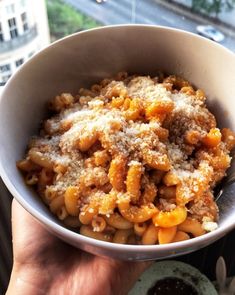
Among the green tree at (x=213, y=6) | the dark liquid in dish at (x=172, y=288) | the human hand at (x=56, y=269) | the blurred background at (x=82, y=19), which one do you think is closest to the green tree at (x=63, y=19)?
the blurred background at (x=82, y=19)

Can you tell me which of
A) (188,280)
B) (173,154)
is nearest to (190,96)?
(173,154)

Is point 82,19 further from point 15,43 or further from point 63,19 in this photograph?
point 15,43

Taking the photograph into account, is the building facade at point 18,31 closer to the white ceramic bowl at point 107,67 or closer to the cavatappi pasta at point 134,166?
the white ceramic bowl at point 107,67

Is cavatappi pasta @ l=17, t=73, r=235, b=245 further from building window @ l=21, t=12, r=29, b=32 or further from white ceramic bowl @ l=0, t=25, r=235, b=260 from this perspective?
building window @ l=21, t=12, r=29, b=32

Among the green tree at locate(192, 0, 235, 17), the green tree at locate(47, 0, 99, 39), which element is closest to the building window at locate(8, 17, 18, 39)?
the green tree at locate(47, 0, 99, 39)

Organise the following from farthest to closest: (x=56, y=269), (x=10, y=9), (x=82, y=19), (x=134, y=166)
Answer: (x=82, y=19)
(x=10, y=9)
(x=56, y=269)
(x=134, y=166)

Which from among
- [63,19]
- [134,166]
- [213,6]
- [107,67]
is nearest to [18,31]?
[63,19]

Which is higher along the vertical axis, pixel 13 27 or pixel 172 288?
pixel 13 27

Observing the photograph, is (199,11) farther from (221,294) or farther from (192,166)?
(221,294)
